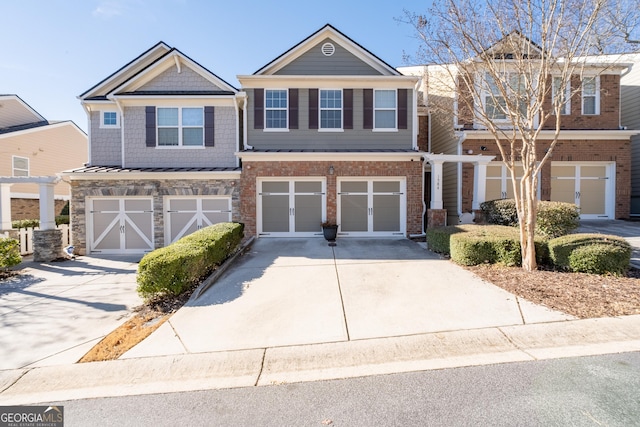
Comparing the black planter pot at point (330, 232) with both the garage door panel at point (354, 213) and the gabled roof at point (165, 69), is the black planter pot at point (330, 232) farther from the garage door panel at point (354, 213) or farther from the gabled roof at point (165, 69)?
the gabled roof at point (165, 69)

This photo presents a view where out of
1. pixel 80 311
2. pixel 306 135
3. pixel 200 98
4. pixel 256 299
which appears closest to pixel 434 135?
pixel 306 135

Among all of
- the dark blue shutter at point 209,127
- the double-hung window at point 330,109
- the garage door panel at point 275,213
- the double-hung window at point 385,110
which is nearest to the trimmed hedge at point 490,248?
the double-hung window at point 385,110

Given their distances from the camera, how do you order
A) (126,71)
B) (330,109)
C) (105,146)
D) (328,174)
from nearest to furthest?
1. (328,174)
2. (330,109)
3. (105,146)
4. (126,71)

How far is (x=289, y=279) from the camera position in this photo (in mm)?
6594

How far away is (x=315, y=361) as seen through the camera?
360cm

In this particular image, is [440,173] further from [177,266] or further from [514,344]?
[177,266]

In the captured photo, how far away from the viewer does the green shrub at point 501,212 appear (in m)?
9.28

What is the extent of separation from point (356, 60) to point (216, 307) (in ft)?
35.3

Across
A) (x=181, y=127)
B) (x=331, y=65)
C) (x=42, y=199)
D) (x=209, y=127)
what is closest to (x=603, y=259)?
(x=331, y=65)

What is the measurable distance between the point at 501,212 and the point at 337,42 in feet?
28.8

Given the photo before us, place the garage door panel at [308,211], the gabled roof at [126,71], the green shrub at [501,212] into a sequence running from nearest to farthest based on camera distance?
the green shrub at [501,212] < the garage door panel at [308,211] < the gabled roof at [126,71]

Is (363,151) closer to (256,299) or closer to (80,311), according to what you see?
(256,299)

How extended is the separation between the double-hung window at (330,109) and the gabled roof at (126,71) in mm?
7655

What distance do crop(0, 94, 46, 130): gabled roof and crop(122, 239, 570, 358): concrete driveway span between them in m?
18.7
